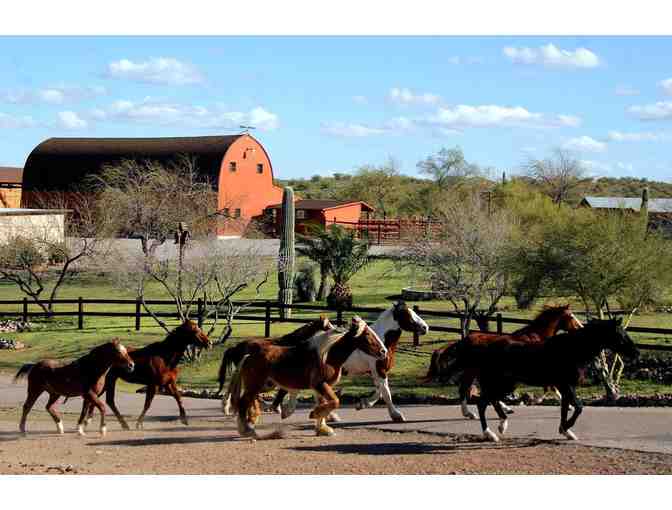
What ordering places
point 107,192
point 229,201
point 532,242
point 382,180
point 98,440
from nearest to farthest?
point 98,440
point 532,242
point 107,192
point 229,201
point 382,180

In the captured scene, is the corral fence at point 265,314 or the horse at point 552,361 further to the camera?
the corral fence at point 265,314

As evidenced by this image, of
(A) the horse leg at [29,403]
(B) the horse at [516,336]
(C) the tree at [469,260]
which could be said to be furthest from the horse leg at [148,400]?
(C) the tree at [469,260]

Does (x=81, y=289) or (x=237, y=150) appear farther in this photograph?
(x=237, y=150)

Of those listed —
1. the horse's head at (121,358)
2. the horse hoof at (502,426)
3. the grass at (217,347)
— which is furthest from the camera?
the grass at (217,347)

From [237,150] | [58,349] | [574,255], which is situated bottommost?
[58,349]

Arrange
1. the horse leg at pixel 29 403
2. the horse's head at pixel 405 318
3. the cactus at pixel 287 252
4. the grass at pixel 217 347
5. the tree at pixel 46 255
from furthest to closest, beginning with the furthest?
the tree at pixel 46 255
the cactus at pixel 287 252
the grass at pixel 217 347
the horse's head at pixel 405 318
the horse leg at pixel 29 403

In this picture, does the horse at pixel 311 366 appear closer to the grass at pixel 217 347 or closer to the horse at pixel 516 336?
the horse at pixel 516 336

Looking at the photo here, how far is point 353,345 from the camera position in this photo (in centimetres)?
Result: 1320

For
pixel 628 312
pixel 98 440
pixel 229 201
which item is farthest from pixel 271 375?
pixel 229 201

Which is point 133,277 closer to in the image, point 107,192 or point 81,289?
point 81,289

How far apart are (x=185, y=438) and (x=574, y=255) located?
388 inches

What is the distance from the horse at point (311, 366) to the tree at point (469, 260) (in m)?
9.68

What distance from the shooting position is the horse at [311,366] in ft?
43.2

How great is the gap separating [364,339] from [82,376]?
4117 mm
